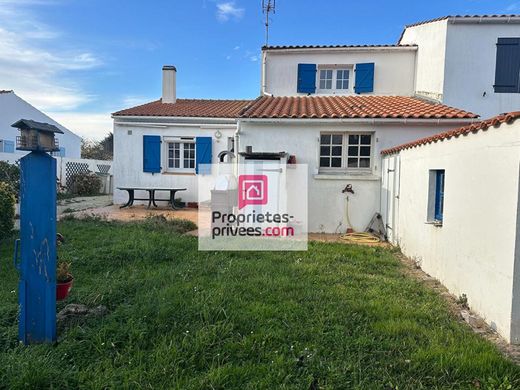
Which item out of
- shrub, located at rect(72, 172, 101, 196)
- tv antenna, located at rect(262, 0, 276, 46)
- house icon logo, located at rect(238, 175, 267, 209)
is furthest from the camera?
shrub, located at rect(72, 172, 101, 196)

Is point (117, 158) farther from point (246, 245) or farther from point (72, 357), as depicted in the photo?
point (72, 357)

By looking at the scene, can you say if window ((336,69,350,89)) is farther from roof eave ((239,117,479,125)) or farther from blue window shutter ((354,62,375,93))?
roof eave ((239,117,479,125))

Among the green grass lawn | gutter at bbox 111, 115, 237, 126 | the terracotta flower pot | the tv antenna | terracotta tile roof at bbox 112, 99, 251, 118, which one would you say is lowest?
the green grass lawn

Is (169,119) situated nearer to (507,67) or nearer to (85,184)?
(85,184)

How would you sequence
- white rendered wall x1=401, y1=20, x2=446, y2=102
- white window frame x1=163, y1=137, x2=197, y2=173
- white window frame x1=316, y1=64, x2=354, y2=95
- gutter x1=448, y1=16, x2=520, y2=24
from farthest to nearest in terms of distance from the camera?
1. white window frame x1=163, y1=137, x2=197, y2=173
2. white window frame x1=316, y1=64, x2=354, y2=95
3. white rendered wall x1=401, y1=20, x2=446, y2=102
4. gutter x1=448, y1=16, x2=520, y2=24

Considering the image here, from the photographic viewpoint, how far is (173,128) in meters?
13.4

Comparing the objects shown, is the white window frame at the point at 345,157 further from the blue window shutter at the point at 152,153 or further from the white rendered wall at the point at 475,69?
the blue window shutter at the point at 152,153

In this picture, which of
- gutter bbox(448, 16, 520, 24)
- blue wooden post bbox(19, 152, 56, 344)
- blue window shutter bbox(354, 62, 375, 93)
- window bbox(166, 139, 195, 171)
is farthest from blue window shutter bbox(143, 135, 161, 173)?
gutter bbox(448, 16, 520, 24)

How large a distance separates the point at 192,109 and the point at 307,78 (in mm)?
5283

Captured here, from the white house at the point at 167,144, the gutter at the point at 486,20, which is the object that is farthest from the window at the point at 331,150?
the gutter at the point at 486,20

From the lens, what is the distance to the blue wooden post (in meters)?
2.72

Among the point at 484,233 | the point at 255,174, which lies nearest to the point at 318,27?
the point at 255,174

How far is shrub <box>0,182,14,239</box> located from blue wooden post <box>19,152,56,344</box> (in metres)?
4.59

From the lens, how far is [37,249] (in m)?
2.78
